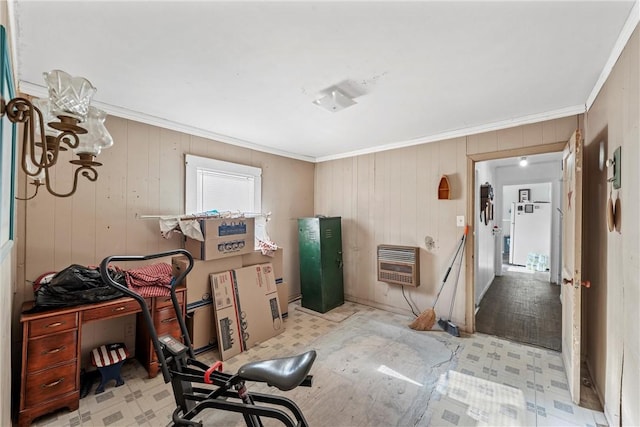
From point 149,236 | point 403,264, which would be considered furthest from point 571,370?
point 149,236

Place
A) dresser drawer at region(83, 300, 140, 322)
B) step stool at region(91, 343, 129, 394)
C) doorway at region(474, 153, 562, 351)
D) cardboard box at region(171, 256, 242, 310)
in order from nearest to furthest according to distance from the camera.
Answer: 1. dresser drawer at region(83, 300, 140, 322)
2. step stool at region(91, 343, 129, 394)
3. cardboard box at region(171, 256, 242, 310)
4. doorway at region(474, 153, 562, 351)

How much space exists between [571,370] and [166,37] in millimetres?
3446

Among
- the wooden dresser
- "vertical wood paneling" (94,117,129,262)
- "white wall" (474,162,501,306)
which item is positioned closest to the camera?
the wooden dresser

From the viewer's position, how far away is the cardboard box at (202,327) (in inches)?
101

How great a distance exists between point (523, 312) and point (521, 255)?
4.04 meters

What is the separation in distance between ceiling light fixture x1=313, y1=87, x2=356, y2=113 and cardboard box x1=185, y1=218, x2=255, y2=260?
1474 mm

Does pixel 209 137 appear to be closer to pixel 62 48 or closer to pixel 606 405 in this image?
pixel 62 48

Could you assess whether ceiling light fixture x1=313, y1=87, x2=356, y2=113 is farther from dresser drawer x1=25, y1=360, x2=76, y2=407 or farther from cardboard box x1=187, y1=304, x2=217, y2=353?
dresser drawer x1=25, y1=360, x2=76, y2=407

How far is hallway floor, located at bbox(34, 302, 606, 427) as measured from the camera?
1.80m

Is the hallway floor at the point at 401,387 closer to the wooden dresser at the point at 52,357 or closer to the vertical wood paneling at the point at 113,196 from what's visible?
the wooden dresser at the point at 52,357

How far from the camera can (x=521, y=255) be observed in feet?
22.8

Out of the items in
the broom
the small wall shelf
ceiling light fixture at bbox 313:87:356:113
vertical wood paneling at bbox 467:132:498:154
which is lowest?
the broom

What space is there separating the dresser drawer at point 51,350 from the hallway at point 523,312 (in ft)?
12.5

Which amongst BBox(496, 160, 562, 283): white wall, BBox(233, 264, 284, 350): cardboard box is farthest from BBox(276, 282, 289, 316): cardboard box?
BBox(496, 160, 562, 283): white wall
